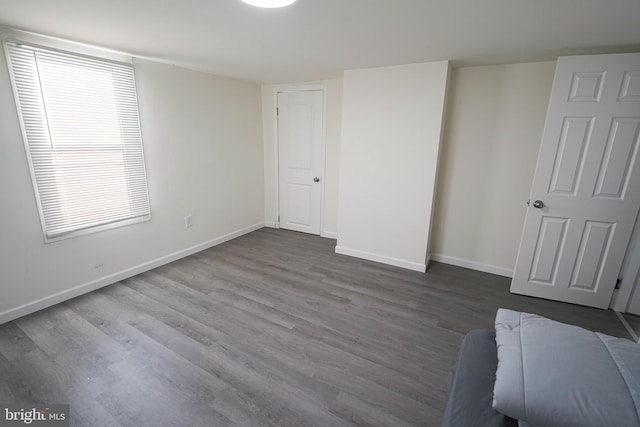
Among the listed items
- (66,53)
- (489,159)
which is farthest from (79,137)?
(489,159)

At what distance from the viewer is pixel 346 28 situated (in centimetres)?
200

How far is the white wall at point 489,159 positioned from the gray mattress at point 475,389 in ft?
7.65

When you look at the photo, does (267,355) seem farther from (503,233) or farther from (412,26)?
(503,233)

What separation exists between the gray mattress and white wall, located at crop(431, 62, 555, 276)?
2.33 m

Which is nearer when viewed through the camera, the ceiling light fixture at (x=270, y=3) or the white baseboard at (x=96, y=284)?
the ceiling light fixture at (x=270, y=3)

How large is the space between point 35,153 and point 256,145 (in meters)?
Result: 2.71

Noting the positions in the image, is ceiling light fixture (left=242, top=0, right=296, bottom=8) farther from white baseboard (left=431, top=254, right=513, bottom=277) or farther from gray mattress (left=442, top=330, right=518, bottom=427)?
white baseboard (left=431, top=254, right=513, bottom=277)

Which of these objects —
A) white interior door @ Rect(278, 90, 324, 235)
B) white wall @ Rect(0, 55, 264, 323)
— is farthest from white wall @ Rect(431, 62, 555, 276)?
white wall @ Rect(0, 55, 264, 323)

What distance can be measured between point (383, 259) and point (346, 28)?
255cm

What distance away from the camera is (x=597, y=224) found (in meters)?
2.57

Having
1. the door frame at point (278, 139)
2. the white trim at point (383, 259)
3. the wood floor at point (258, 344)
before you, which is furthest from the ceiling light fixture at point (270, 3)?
the white trim at point (383, 259)

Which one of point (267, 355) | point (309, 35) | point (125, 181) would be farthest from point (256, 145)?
point (267, 355)

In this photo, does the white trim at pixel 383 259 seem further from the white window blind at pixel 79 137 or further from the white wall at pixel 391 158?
the white window blind at pixel 79 137

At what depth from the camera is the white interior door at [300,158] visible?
167 inches
